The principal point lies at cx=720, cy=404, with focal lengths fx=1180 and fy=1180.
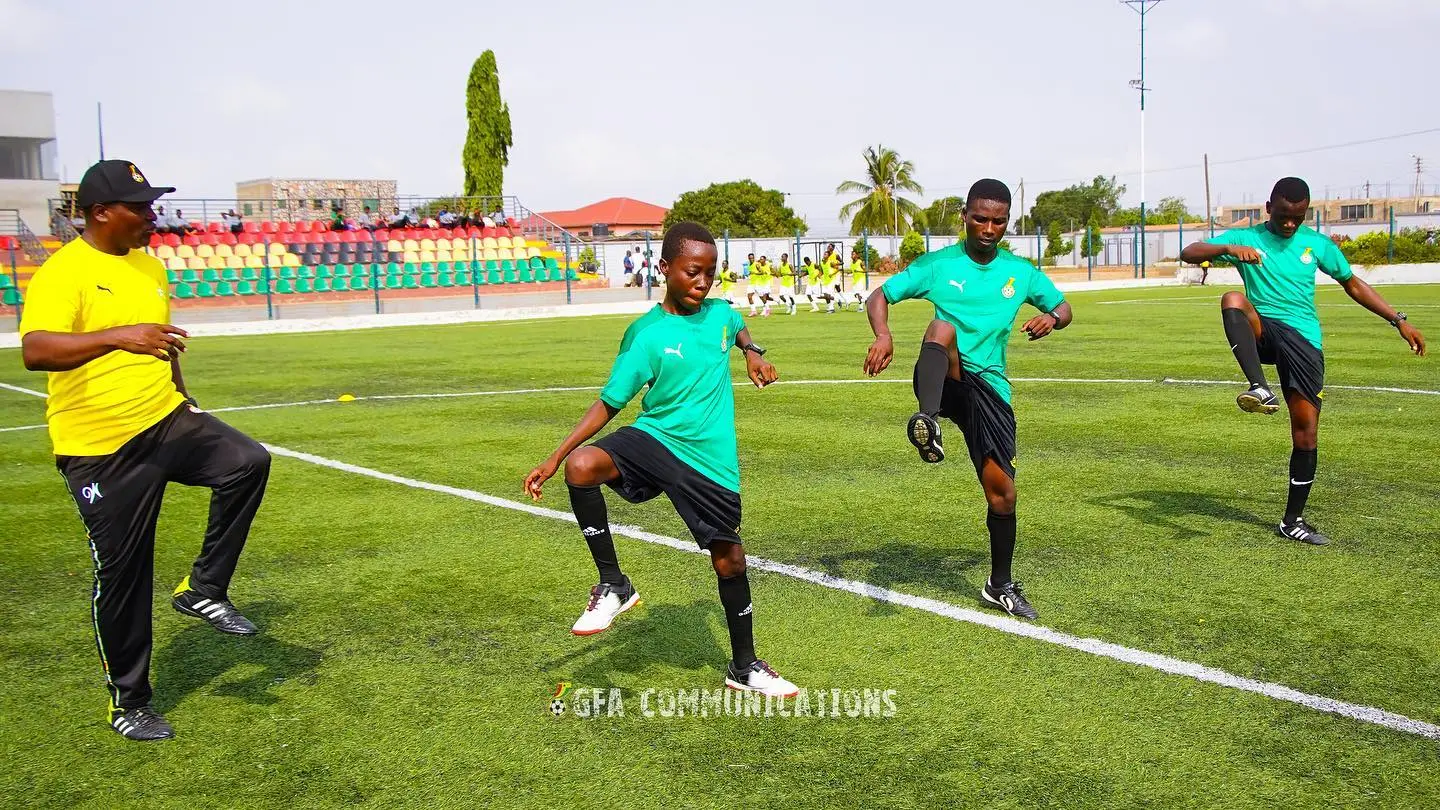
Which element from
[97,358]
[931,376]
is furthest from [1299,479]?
[97,358]

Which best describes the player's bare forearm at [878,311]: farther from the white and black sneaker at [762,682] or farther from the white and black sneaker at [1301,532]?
the white and black sneaker at [1301,532]

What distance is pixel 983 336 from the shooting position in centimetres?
595

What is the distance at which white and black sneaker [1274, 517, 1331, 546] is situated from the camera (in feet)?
23.7

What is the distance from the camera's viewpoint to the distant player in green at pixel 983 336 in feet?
19.3

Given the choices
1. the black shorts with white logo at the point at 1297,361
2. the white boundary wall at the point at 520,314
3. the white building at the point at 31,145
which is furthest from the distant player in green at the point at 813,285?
the white building at the point at 31,145

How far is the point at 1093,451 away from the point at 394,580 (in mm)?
6344

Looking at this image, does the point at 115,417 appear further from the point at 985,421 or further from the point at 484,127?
the point at 484,127

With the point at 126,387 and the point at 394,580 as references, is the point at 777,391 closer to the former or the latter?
the point at 394,580

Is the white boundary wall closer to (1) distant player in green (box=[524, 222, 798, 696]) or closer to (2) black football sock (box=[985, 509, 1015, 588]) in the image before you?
(2) black football sock (box=[985, 509, 1015, 588])

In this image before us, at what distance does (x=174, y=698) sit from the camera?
520cm

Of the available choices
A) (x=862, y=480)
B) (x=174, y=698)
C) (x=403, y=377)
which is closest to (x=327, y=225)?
(x=403, y=377)

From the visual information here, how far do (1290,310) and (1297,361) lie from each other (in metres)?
0.34

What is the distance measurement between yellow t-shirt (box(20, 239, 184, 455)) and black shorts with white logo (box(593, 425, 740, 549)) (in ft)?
6.35

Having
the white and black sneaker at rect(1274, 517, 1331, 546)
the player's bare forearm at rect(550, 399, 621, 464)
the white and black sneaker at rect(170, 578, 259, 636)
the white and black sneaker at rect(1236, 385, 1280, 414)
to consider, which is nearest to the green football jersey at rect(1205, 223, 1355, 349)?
the white and black sneaker at rect(1236, 385, 1280, 414)
